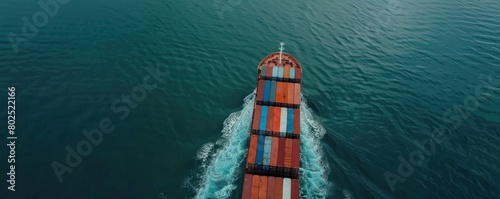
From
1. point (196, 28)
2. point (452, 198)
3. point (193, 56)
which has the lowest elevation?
point (452, 198)

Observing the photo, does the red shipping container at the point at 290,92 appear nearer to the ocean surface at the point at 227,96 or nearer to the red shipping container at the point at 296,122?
the red shipping container at the point at 296,122

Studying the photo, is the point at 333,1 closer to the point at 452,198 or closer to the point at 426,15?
the point at 426,15

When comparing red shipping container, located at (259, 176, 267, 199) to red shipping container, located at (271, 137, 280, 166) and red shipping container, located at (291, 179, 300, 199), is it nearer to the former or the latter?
red shipping container, located at (271, 137, 280, 166)

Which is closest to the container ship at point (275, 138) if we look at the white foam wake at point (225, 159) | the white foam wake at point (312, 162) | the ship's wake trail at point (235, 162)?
the white foam wake at point (225, 159)

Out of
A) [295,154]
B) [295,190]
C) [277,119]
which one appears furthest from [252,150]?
[295,190]

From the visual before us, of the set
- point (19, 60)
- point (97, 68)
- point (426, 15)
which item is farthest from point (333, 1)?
point (19, 60)

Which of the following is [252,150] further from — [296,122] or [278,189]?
[296,122]
